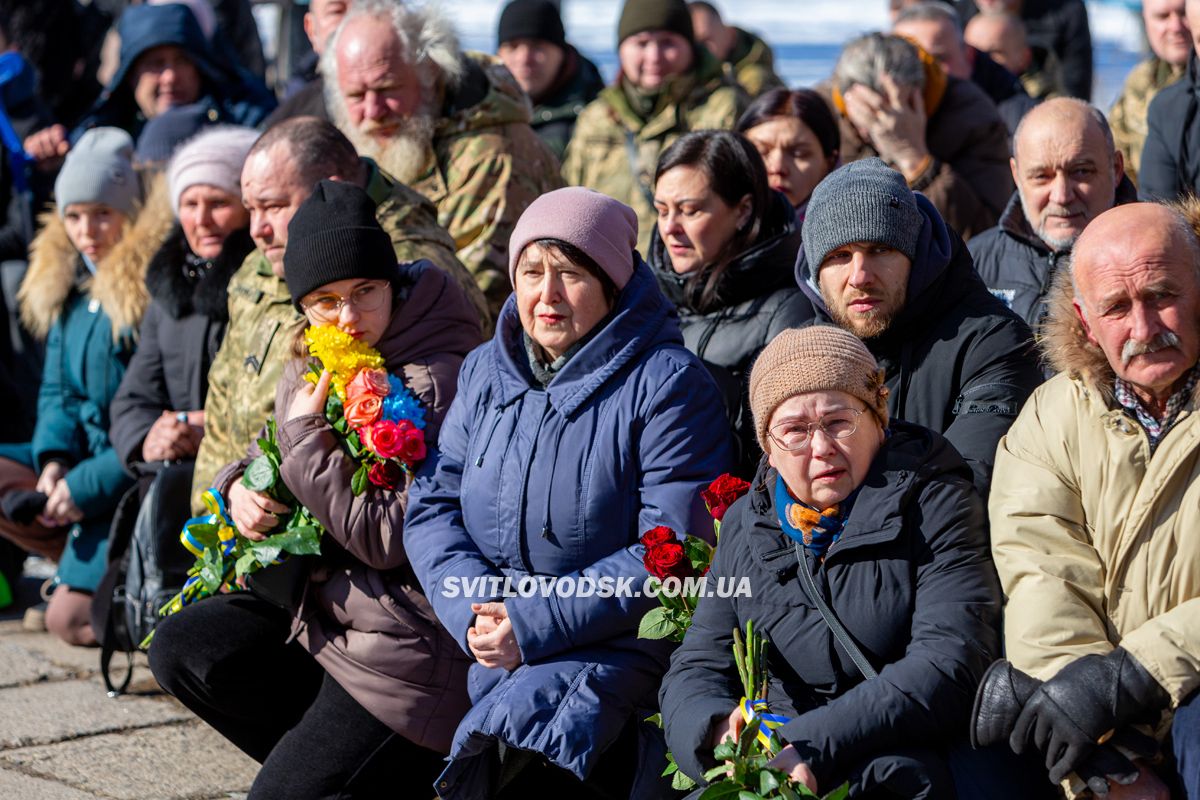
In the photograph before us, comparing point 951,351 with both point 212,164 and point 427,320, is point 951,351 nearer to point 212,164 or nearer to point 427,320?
point 427,320

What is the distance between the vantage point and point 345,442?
4145 millimetres

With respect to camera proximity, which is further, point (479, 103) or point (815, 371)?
point (479, 103)

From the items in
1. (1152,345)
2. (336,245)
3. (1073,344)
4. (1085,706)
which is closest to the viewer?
(1085,706)

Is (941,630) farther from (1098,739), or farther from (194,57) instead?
(194,57)

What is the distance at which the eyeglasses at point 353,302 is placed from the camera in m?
4.20

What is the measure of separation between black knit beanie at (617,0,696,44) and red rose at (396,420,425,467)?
3381mm

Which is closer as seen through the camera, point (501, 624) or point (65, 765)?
point (501, 624)

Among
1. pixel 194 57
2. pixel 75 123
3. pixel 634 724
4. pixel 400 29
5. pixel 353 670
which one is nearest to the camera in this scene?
pixel 634 724

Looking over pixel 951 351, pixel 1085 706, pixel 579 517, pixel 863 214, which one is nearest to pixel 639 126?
pixel 863 214

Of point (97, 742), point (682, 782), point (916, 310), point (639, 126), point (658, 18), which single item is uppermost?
point (916, 310)

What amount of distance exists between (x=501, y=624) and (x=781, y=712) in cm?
76

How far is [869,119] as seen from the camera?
566cm

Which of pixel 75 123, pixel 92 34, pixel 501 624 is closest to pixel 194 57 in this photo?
pixel 75 123

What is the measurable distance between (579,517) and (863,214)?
987 millimetres
